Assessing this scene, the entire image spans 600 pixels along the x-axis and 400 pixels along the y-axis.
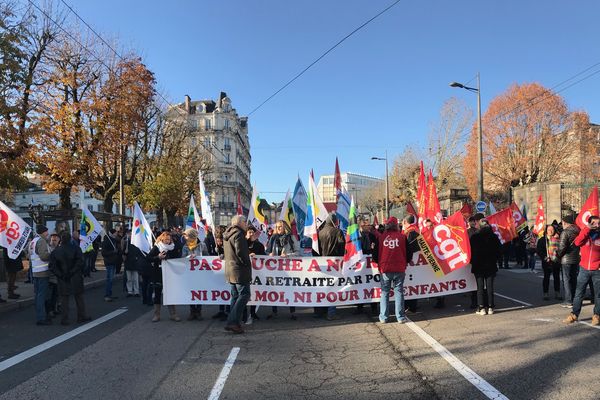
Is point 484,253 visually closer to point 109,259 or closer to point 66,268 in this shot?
point 66,268

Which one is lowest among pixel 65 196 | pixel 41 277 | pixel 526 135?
pixel 41 277

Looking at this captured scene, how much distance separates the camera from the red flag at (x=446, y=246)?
848cm

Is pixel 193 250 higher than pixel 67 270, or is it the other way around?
pixel 193 250

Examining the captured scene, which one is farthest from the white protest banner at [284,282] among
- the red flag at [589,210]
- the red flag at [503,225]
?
the red flag at [503,225]

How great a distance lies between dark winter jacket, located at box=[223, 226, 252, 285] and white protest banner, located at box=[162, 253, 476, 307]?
982mm

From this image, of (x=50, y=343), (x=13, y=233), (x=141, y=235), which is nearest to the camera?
(x=50, y=343)

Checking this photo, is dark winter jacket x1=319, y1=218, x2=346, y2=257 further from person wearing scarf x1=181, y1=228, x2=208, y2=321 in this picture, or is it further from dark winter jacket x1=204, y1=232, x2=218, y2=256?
dark winter jacket x1=204, y1=232, x2=218, y2=256

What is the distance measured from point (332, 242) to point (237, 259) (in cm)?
217

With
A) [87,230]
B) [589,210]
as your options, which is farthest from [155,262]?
[589,210]

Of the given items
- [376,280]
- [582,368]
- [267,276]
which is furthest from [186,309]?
[582,368]

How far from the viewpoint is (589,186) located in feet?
65.6

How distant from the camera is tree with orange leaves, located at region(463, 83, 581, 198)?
112 ft

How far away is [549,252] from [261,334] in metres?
6.51

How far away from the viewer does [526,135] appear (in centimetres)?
3475
